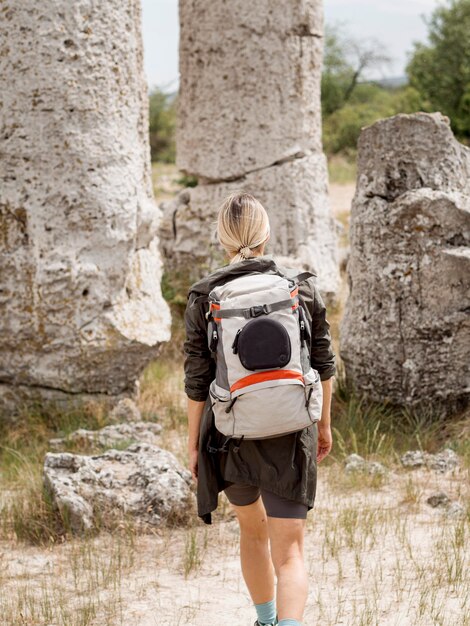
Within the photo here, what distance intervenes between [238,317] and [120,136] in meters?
2.88

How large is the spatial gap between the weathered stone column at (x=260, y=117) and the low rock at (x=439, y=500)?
3705 millimetres

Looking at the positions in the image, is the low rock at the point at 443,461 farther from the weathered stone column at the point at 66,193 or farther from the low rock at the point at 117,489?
the weathered stone column at the point at 66,193

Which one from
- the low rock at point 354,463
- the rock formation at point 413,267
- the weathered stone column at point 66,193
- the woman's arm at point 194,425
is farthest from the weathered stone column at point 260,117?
the woman's arm at point 194,425

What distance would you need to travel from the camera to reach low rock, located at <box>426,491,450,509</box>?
4.30 m

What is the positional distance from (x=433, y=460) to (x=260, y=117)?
13.2 ft

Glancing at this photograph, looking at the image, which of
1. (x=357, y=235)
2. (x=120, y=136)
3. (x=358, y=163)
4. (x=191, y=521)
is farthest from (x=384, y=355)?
(x=120, y=136)

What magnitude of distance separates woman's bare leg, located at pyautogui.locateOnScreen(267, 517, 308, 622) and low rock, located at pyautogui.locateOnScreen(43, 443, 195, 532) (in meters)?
1.47

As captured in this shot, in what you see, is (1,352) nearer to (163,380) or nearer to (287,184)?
(163,380)

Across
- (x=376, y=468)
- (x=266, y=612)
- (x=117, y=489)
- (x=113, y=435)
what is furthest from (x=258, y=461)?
(x=113, y=435)

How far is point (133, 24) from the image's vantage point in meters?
5.49

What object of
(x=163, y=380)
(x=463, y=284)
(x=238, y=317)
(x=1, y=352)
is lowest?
(x=163, y=380)

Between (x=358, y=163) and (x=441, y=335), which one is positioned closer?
(x=441, y=335)

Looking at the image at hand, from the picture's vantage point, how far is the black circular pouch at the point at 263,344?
2689 millimetres

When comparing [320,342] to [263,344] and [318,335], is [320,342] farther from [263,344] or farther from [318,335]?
[263,344]
